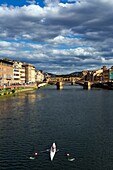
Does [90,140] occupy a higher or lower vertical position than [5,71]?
lower

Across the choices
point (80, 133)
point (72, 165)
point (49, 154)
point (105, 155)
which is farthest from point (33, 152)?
point (80, 133)

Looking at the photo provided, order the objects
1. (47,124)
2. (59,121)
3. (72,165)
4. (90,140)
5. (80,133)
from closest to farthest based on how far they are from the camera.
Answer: (72,165) → (90,140) → (80,133) → (47,124) → (59,121)

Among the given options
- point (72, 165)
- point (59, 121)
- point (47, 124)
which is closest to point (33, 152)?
point (72, 165)

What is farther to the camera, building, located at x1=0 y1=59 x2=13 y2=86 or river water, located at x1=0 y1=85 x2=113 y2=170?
building, located at x1=0 y1=59 x2=13 y2=86

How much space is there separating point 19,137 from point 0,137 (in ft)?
7.40

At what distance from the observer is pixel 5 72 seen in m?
151

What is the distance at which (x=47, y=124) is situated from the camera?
4506 centimetres

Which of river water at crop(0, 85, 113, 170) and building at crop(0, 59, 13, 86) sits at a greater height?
building at crop(0, 59, 13, 86)

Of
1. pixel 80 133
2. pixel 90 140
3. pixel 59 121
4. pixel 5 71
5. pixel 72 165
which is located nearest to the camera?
pixel 72 165

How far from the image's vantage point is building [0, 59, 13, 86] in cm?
14338

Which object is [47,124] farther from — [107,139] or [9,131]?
[107,139]

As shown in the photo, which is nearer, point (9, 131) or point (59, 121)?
point (9, 131)

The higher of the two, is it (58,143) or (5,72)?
(5,72)

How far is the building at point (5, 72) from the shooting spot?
143 metres
